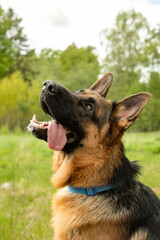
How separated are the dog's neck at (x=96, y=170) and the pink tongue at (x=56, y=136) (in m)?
0.27

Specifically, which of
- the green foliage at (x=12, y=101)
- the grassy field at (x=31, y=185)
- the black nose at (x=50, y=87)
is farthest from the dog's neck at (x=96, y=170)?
the green foliage at (x=12, y=101)

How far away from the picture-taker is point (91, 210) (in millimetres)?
3131

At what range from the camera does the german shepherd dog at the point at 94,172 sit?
2990mm

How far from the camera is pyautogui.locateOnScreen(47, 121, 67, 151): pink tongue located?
10.6ft

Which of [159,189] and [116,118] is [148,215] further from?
[159,189]

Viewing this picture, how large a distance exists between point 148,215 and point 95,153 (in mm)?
965

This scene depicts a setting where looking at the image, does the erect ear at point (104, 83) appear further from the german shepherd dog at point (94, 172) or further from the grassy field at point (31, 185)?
the grassy field at point (31, 185)

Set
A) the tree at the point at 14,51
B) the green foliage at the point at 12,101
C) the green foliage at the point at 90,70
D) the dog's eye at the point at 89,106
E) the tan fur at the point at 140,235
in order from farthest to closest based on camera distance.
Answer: the tree at the point at 14,51, the green foliage at the point at 12,101, the green foliage at the point at 90,70, the dog's eye at the point at 89,106, the tan fur at the point at 140,235

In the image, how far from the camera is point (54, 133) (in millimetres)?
3322

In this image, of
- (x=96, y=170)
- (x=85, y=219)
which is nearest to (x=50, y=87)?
(x=96, y=170)

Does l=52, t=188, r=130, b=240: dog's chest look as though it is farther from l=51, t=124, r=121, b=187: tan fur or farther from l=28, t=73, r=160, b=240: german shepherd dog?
l=51, t=124, r=121, b=187: tan fur

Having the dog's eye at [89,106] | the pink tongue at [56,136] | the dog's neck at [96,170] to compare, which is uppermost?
the dog's eye at [89,106]

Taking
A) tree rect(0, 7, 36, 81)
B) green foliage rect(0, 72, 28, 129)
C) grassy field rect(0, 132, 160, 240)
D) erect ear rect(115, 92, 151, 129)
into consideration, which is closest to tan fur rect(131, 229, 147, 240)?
erect ear rect(115, 92, 151, 129)

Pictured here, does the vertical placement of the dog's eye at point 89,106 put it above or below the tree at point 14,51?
below
